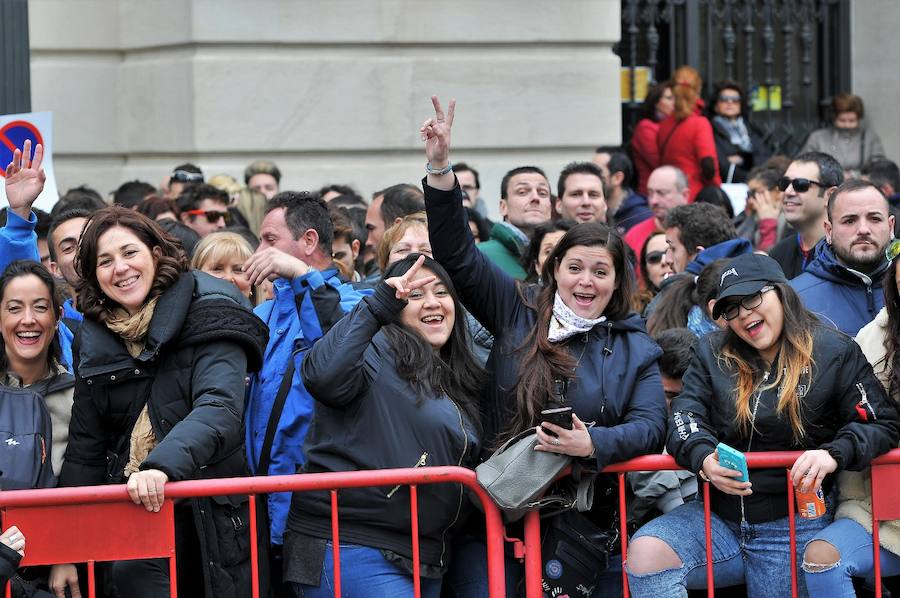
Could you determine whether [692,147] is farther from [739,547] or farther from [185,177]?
[739,547]

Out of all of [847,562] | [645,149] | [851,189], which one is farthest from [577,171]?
[847,562]

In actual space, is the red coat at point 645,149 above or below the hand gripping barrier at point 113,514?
above

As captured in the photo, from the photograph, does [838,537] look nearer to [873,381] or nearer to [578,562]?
[873,381]

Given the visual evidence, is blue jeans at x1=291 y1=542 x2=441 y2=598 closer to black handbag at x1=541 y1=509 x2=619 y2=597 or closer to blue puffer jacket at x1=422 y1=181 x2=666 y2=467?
black handbag at x1=541 y1=509 x2=619 y2=597

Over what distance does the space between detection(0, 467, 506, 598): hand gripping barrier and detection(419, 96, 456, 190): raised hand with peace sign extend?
3.44 ft

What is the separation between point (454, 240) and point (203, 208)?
373 centimetres

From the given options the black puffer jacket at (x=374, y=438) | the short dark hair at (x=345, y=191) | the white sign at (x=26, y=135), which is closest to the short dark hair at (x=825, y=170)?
the short dark hair at (x=345, y=191)

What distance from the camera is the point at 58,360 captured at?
579 cm

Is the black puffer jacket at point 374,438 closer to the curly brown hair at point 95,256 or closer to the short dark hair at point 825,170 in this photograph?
the curly brown hair at point 95,256

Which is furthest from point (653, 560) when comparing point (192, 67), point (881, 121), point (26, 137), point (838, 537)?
point (881, 121)

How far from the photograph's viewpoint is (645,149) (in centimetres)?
1168

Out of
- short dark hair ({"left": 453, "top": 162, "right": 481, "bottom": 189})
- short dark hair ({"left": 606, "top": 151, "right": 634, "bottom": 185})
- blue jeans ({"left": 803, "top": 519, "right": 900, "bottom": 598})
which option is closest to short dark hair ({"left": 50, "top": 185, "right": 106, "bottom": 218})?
short dark hair ({"left": 453, "top": 162, "right": 481, "bottom": 189})

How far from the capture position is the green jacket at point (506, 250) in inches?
302

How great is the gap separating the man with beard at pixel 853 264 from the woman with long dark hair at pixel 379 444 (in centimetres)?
196
